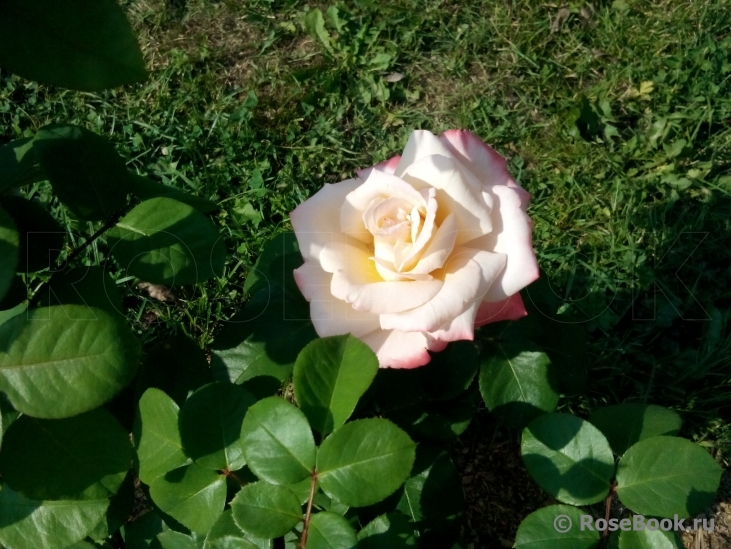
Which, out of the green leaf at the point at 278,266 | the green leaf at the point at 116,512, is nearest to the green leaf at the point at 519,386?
the green leaf at the point at 278,266

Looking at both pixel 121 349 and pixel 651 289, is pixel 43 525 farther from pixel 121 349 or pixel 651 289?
pixel 651 289

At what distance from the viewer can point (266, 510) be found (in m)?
0.71

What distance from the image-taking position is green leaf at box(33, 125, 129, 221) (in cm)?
82

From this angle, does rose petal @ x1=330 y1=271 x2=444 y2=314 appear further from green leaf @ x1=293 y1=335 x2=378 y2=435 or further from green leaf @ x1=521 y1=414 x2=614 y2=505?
green leaf @ x1=521 y1=414 x2=614 y2=505

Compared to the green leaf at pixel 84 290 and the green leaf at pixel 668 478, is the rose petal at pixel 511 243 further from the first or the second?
the green leaf at pixel 84 290

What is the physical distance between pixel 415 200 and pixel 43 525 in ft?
1.96

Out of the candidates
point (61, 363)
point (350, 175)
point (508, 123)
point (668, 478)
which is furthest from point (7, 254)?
point (508, 123)

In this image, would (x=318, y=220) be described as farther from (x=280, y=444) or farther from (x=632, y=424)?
(x=632, y=424)

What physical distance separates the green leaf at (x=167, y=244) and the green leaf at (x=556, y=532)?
1.72ft

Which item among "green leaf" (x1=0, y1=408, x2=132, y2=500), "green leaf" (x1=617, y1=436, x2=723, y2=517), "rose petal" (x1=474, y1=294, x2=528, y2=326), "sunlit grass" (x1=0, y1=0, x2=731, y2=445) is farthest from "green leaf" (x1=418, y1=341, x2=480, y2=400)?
"sunlit grass" (x1=0, y1=0, x2=731, y2=445)

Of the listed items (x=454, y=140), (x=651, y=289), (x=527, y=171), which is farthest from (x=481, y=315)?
(x=527, y=171)

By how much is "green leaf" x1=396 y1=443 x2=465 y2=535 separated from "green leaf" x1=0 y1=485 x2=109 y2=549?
466 millimetres

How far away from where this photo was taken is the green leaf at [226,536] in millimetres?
703
